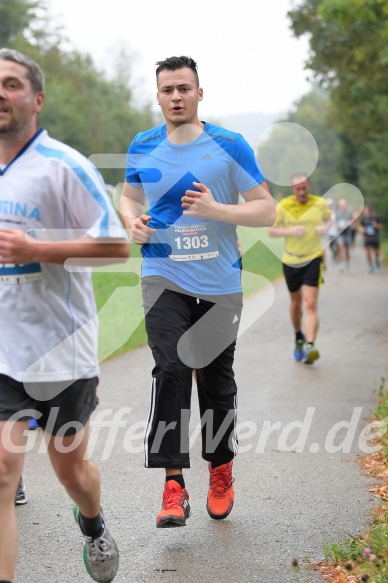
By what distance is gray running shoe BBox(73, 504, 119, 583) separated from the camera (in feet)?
14.0

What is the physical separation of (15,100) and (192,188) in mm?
1810

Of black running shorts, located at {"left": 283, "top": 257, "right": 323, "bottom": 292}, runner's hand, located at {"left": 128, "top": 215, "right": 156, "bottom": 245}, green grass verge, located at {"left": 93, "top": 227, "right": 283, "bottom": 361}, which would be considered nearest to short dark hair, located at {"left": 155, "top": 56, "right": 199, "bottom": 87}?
runner's hand, located at {"left": 128, "top": 215, "right": 156, "bottom": 245}

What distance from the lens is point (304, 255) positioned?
39.0 ft

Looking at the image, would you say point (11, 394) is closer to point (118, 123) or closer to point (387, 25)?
point (387, 25)

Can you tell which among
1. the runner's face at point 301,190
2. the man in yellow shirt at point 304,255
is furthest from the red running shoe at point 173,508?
the runner's face at point 301,190

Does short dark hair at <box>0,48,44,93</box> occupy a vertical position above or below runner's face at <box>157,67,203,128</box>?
above

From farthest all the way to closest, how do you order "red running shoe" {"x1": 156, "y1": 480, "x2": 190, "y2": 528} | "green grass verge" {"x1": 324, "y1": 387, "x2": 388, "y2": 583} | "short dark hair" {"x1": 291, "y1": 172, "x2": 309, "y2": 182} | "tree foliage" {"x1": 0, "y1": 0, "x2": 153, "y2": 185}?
"tree foliage" {"x1": 0, "y1": 0, "x2": 153, "y2": 185}, "short dark hair" {"x1": 291, "y1": 172, "x2": 309, "y2": 182}, "red running shoe" {"x1": 156, "y1": 480, "x2": 190, "y2": 528}, "green grass verge" {"x1": 324, "y1": 387, "x2": 388, "y2": 583}

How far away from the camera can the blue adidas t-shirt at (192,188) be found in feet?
17.8

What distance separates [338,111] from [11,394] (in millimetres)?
31333

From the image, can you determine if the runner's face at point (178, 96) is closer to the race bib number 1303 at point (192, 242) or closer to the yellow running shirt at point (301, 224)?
the race bib number 1303 at point (192, 242)

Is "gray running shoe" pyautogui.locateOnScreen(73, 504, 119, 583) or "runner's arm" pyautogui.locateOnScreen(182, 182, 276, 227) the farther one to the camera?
"runner's arm" pyautogui.locateOnScreen(182, 182, 276, 227)

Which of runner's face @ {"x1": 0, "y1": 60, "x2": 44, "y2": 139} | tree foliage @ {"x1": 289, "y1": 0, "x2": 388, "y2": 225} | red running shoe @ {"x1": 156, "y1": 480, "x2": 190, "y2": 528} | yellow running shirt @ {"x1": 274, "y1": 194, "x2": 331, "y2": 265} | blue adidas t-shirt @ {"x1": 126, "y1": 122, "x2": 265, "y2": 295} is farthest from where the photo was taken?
A: tree foliage @ {"x1": 289, "y1": 0, "x2": 388, "y2": 225}

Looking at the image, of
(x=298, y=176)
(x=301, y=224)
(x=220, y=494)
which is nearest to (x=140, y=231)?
(x=220, y=494)

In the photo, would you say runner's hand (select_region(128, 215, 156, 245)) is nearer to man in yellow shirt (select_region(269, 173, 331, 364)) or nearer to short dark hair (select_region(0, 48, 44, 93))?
short dark hair (select_region(0, 48, 44, 93))
